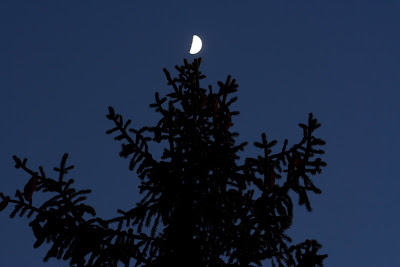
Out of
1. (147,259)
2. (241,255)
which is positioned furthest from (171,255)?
(241,255)

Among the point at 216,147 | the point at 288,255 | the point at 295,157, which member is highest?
the point at 216,147

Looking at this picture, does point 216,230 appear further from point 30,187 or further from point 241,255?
point 30,187

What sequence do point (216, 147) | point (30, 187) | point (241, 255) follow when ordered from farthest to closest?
point (216, 147)
point (241, 255)
point (30, 187)

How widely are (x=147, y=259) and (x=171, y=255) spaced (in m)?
0.53

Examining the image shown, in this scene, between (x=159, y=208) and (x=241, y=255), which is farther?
(x=159, y=208)

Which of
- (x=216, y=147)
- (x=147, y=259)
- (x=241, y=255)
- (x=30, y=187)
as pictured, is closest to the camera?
(x=30, y=187)

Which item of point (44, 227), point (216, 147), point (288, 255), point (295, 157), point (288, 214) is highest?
point (216, 147)

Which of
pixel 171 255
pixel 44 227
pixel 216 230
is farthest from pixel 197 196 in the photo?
pixel 44 227

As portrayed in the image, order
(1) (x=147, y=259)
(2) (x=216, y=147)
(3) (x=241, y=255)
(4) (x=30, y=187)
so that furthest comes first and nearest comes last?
(2) (x=216, y=147) → (1) (x=147, y=259) → (3) (x=241, y=255) → (4) (x=30, y=187)

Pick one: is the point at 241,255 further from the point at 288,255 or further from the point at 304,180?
the point at 304,180

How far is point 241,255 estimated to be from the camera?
7.77m

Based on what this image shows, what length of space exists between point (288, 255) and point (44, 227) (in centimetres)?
417

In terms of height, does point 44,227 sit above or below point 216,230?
below

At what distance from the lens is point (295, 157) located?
7.91 meters
